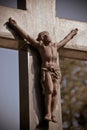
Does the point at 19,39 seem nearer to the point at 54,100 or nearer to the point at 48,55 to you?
the point at 48,55

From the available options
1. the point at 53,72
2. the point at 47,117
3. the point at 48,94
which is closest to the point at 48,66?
the point at 53,72

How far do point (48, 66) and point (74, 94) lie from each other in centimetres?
29

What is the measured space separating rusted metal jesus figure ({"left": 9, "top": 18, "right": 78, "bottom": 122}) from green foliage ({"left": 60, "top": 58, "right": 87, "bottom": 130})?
18cm

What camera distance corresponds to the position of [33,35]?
9.89 feet

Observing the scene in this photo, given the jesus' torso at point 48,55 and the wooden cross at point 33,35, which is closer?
the wooden cross at point 33,35

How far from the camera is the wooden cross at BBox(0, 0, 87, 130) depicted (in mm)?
2820

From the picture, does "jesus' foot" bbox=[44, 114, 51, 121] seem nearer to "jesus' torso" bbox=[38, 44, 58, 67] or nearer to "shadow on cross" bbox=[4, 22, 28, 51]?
"jesus' torso" bbox=[38, 44, 58, 67]

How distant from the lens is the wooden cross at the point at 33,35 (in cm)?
282

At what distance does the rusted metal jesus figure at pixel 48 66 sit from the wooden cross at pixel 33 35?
0.04 m

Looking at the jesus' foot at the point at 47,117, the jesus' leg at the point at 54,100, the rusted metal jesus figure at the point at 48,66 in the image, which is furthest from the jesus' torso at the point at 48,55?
the jesus' foot at the point at 47,117

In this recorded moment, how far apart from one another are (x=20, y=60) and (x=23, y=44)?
102 millimetres

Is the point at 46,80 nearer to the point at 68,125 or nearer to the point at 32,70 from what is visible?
the point at 32,70

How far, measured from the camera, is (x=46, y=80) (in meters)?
2.86

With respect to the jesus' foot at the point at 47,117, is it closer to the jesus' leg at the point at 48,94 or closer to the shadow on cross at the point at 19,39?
the jesus' leg at the point at 48,94
